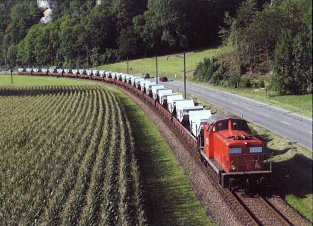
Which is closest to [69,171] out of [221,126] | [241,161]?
[221,126]

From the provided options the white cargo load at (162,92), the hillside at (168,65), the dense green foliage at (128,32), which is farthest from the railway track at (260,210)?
the dense green foliage at (128,32)

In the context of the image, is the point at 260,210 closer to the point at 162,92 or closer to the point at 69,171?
the point at 69,171

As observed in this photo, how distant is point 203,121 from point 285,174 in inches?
250

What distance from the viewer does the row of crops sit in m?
19.4

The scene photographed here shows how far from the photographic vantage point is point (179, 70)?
113 meters

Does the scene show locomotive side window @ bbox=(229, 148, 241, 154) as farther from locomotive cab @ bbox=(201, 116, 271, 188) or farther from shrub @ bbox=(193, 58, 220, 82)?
shrub @ bbox=(193, 58, 220, 82)

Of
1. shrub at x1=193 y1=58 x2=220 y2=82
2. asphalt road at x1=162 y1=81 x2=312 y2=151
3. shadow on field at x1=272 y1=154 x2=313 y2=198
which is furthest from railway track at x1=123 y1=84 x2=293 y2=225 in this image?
shrub at x1=193 y1=58 x2=220 y2=82

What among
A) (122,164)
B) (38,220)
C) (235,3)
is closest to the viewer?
(38,220)

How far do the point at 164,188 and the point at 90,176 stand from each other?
13.8ft

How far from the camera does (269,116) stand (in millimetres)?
43594

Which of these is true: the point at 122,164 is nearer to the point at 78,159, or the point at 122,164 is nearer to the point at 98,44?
the point at 78,159

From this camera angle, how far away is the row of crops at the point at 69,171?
1941cm

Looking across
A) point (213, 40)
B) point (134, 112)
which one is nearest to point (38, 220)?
point (134, 112)

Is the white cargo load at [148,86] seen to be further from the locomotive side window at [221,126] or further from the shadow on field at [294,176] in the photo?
the locomotive side window at [221,126]
